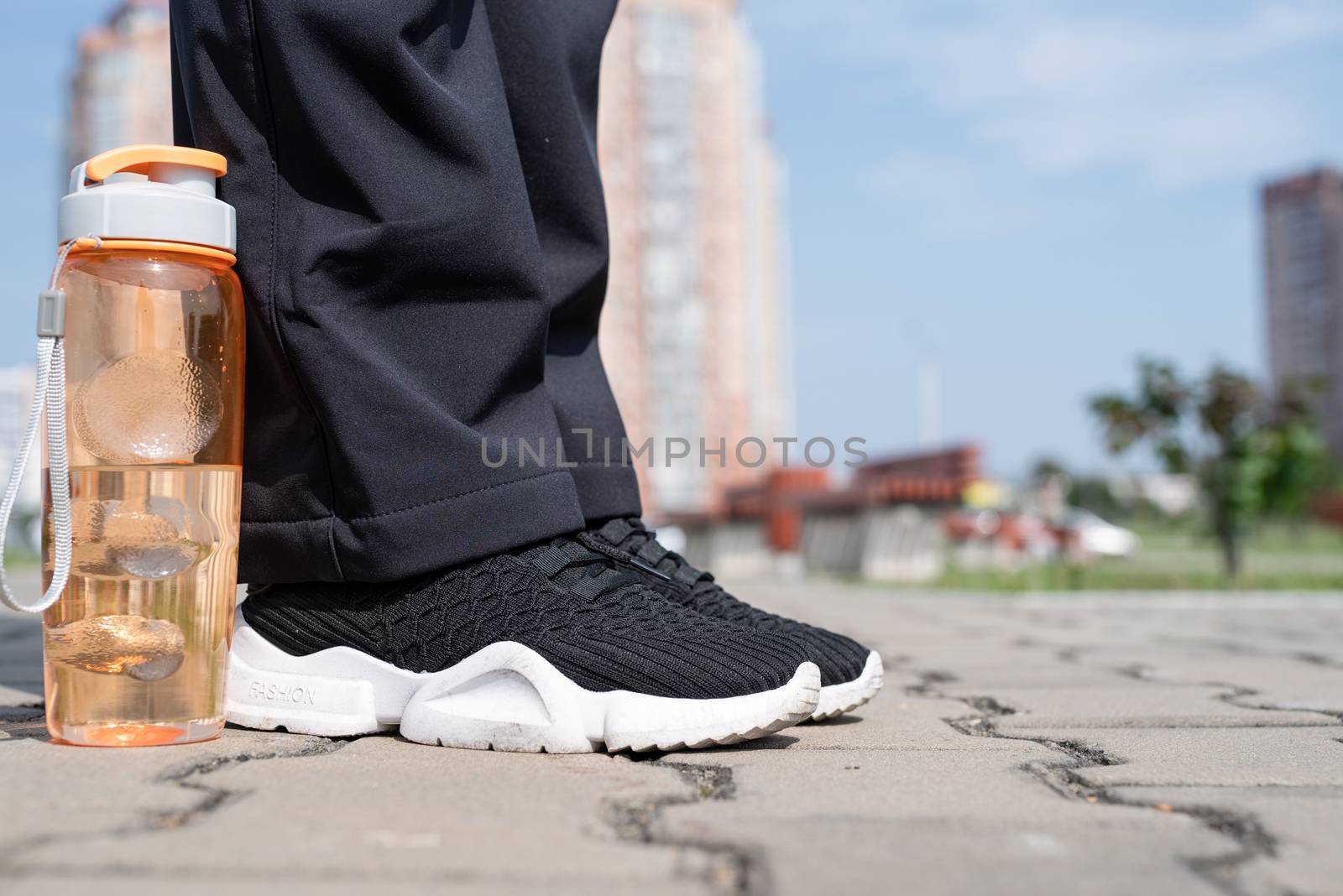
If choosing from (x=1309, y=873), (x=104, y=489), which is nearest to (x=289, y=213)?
(x=104, y=489)

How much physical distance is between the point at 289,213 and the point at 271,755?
57 centimetres

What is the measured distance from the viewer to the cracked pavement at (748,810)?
796 mm

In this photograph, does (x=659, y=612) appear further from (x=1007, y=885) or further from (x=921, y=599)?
(x=921, y=599)

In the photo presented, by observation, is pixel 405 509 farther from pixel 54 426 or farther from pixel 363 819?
pixel 363 819

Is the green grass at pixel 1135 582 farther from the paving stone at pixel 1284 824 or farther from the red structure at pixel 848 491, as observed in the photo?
the paving stone at pixel 1284 824

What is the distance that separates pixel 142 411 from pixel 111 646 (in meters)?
0.23

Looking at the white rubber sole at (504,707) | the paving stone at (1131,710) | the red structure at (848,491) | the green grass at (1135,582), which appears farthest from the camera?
the red structure at (848,491)

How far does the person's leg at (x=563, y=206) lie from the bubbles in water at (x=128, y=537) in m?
0.51

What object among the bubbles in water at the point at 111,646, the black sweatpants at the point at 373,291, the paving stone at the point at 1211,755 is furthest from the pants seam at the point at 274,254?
the paving stone at the point at 1211,755

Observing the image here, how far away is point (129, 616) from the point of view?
124cm

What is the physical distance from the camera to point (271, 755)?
1235 mm

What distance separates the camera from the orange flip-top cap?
4.12 ft

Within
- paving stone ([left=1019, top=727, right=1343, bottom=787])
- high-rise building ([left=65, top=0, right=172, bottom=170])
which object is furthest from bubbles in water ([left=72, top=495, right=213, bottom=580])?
high-rise building ([left=65, top=0, right=172, bottom=170])

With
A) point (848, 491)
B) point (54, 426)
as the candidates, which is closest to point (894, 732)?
point (54, 426)
